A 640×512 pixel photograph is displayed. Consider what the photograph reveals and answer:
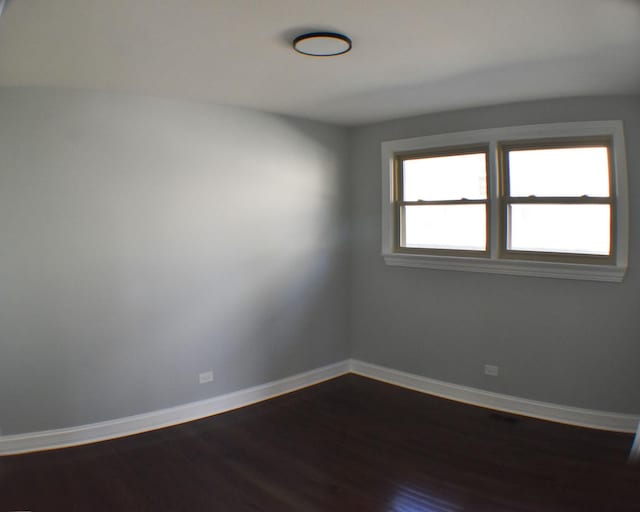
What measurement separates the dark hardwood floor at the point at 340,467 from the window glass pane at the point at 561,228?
139 cm

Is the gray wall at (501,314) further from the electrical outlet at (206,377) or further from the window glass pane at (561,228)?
the electrical outlet at (206,377)

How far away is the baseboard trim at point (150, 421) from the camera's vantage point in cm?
296

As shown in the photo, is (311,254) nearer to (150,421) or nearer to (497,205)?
(497,205)

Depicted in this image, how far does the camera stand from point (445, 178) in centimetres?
411

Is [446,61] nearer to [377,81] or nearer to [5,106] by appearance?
[377,81]

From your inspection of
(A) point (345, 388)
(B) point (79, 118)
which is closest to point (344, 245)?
(A) point (345, 388)

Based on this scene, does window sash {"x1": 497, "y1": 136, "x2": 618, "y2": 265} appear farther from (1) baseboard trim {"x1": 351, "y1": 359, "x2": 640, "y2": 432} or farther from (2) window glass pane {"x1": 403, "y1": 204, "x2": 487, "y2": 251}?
(1) baseboard trim {"x1": 351, "y1": 359, "x2": 640, "y2": 432}

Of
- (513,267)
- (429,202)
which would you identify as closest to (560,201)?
(513,267)

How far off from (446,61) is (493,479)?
2.51 meters

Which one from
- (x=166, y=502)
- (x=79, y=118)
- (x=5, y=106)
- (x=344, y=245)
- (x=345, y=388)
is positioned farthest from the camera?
(x=344, y=245)

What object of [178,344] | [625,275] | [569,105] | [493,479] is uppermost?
[569,105]

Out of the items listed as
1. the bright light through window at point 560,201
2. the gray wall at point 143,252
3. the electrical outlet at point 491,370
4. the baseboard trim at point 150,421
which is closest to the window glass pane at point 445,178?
the bright light through window at point 560,201

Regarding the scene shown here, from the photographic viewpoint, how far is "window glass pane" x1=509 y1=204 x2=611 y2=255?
3369 millimetres

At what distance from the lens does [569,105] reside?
335 cm
